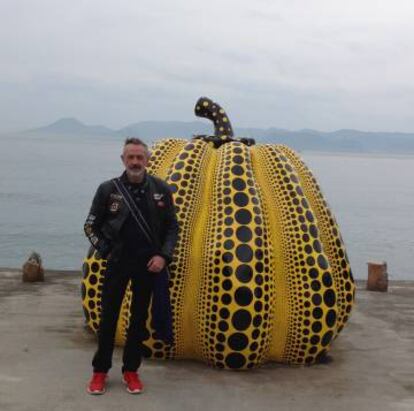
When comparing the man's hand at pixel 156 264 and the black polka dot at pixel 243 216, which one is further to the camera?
the black polka dot at pixel 243 216

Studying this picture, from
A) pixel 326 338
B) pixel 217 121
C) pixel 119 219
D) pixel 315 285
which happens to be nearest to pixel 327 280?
pixel 315 285

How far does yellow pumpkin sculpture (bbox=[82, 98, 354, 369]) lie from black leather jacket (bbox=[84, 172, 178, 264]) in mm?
1006

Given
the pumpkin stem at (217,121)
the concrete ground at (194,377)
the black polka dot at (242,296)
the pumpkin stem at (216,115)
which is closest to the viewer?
the concrete ground at (194,377)

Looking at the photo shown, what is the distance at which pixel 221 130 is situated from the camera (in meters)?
7.82

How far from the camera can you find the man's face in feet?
16.7

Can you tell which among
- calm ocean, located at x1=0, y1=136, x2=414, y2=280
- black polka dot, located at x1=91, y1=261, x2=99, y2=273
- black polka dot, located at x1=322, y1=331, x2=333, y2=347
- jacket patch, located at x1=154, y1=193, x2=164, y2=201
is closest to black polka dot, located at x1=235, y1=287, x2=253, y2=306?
black polka dot, located at x1=322, y1=331, x2=333, y2=347

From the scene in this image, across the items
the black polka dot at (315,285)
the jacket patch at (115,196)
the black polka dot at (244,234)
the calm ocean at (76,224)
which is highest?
the jacket patch at (115,196)

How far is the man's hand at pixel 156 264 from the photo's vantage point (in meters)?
5.09

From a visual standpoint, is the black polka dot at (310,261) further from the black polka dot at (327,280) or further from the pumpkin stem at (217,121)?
the pumpkin stem at (217,121)

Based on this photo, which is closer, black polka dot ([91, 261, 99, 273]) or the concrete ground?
the concrete ground

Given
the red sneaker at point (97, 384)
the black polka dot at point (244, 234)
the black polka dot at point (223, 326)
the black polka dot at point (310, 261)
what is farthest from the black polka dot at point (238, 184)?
the red sneaker at point (97, 384)

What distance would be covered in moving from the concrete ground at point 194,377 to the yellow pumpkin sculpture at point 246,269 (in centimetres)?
26

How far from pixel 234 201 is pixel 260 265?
64cm

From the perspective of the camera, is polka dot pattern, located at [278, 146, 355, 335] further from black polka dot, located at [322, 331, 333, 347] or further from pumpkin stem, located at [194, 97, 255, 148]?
pumpkin stem, located at [194, 97, 255, 148]
